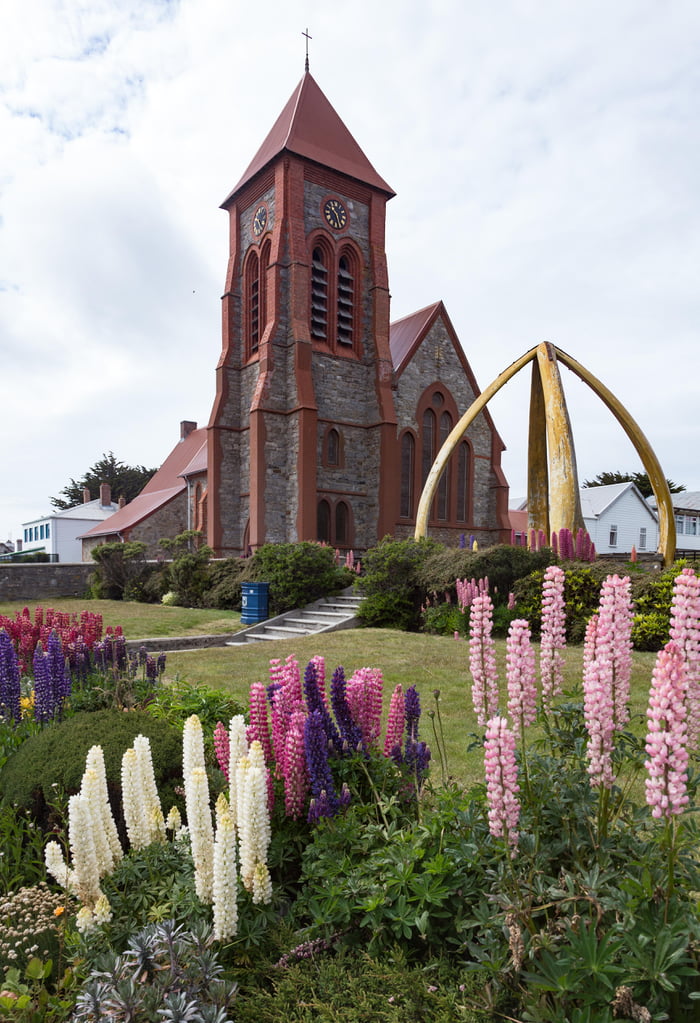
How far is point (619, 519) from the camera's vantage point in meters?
41.5

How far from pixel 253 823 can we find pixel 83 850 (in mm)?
612

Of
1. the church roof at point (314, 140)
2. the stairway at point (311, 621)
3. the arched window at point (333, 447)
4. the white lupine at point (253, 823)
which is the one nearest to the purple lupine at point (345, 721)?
the white lupine at point (253, 823)

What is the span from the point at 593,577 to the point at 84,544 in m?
37.6

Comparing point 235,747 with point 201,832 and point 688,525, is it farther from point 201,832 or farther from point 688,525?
point 688,525

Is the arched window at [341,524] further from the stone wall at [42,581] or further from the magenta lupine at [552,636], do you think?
the magenta lupine at [552,636]

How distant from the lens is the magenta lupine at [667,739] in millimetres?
1462

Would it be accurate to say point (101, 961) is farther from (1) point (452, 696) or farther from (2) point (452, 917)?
(1) point (452, 696)

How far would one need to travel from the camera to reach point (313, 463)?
73.8 feet

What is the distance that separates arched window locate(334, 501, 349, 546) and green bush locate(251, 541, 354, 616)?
8049 millimetres

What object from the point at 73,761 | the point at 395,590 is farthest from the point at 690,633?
the point at 395,590

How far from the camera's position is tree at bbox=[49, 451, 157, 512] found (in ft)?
185

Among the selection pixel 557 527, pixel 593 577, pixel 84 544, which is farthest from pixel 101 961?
pixel 84 544

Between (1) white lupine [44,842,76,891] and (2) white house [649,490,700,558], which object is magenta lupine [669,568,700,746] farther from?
(2) white house [649,490,700,558]

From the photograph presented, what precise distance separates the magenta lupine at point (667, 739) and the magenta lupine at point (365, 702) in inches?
63.2
